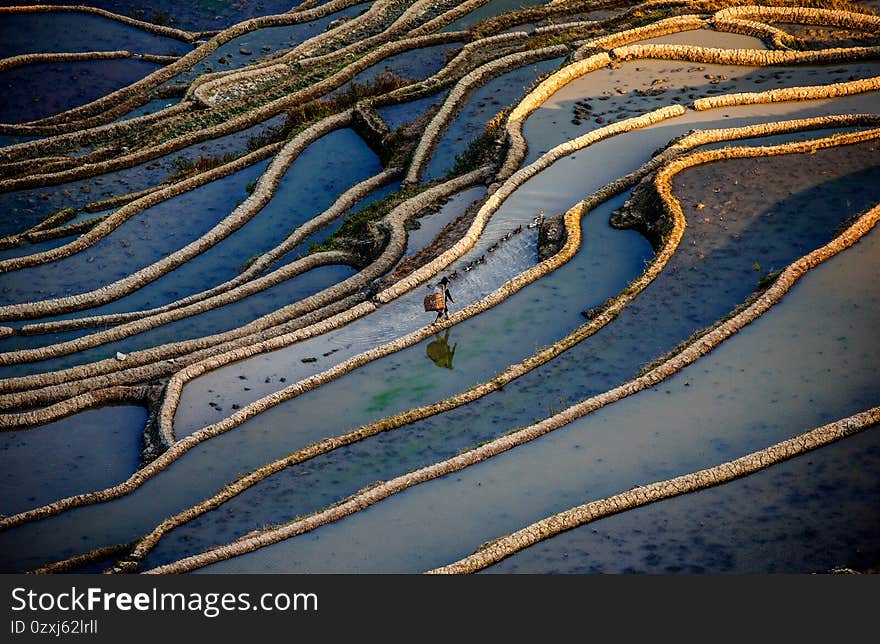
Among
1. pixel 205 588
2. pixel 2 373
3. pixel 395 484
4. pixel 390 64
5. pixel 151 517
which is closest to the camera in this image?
pixel 205 588

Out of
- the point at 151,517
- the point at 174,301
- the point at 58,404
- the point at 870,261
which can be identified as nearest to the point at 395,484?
the point at 151,517

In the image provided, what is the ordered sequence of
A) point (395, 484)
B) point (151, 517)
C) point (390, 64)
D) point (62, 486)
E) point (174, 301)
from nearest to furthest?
point (395, 484) → point (151, 517) → point (62, 486) → point (174, 301) → point (390, 64)

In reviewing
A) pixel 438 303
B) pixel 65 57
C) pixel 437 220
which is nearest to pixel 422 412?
pixel 438 303

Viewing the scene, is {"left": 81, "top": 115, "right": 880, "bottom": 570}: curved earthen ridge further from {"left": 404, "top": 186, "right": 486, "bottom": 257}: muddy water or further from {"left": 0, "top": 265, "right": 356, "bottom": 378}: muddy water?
{"left": 0, "top": 265, "right": 356, "bottom": 378}: muddy water

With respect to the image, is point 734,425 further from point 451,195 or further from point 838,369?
point 451,195

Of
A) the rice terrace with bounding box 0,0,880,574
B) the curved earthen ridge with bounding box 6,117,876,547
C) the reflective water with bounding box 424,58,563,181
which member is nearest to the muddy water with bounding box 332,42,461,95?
the rice terrace with bounding box 0,0,880,574

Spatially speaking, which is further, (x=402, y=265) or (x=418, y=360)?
(x=402, y=265)
